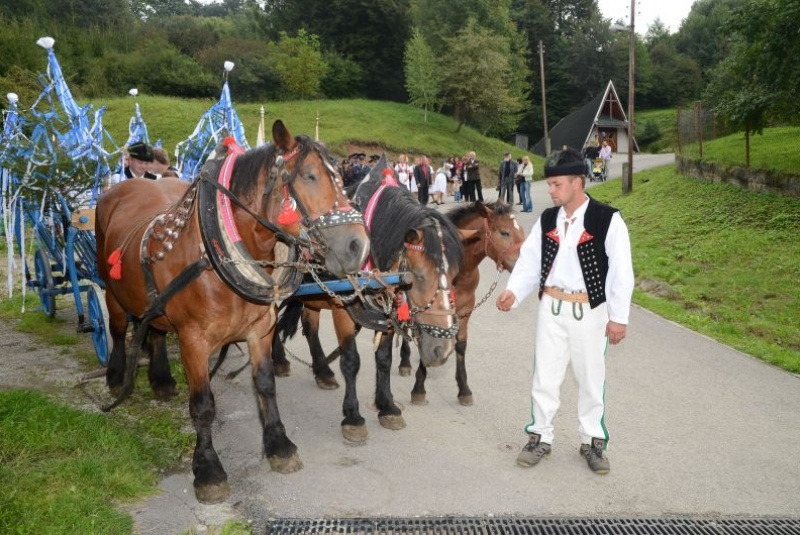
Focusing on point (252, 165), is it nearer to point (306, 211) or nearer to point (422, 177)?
point (306, 211)

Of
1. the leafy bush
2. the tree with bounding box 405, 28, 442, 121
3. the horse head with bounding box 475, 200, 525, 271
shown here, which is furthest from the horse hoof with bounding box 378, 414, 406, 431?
the leafy bush

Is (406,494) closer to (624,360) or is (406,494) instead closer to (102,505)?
(102,505)

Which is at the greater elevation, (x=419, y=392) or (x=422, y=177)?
(x=422, y=177)

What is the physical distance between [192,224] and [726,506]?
12.1ft

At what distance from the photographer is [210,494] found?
3.70 m

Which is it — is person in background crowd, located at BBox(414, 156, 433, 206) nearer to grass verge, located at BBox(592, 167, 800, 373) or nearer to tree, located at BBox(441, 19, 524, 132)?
grass verge, located at BBox(592, 167, 800, 373)

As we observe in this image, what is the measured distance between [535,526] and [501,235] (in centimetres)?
262

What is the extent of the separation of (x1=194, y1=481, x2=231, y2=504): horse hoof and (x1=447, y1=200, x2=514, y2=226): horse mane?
3.10 m

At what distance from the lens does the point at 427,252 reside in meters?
4.17

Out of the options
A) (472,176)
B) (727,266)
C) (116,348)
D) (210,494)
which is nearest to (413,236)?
(210,494)

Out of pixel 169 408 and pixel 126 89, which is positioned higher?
pixel 126 89

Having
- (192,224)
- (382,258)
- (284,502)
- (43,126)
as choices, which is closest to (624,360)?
(382,258)

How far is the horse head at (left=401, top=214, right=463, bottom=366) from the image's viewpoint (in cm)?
407

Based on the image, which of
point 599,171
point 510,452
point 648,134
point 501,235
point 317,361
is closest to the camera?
point 510,452
